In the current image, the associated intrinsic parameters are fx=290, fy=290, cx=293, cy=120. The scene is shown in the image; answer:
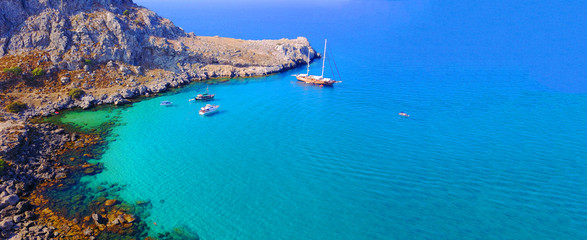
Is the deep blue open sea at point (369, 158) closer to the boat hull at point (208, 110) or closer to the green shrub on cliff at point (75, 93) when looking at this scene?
the boat hull at point (208, 110)

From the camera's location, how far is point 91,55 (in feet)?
215

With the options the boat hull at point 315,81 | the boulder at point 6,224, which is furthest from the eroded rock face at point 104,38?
the boulder at point 6,224

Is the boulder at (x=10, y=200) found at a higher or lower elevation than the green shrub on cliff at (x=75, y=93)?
lower

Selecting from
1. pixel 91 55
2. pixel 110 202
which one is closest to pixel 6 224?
pixel 110 202

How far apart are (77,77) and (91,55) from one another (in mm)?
6775

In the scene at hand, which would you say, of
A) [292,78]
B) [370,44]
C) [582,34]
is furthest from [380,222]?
[582,34]

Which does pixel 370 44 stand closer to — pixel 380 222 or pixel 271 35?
pixel 271 35

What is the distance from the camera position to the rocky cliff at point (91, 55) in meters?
56.9

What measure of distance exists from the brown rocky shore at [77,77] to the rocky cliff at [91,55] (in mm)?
198

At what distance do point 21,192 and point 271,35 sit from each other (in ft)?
426

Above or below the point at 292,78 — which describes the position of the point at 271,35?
above

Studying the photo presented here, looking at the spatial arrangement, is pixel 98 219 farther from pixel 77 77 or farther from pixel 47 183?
pixel 77 77

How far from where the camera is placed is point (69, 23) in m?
67.1

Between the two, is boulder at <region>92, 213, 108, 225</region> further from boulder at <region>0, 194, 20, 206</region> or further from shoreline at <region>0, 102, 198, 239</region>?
boulder at <region>0, 194, 20, 206</region>
